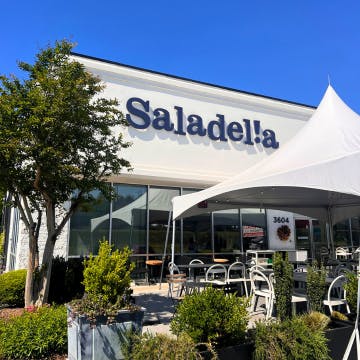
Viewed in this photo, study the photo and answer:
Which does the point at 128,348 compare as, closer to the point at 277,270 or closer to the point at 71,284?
the point at 277,270

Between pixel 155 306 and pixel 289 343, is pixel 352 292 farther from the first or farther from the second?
pixel 155 306

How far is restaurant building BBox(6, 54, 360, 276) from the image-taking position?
35.1 feet

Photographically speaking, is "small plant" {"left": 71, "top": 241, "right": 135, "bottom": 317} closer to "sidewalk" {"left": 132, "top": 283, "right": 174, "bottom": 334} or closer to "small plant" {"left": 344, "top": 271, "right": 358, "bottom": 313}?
"sidewalk" {"left": 132, "top": 283, "right": 174, "bottom": 334}

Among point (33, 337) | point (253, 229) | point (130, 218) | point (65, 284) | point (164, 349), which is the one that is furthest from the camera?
point (253, 229)

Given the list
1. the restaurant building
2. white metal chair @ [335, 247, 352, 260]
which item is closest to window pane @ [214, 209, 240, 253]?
the restaurant building

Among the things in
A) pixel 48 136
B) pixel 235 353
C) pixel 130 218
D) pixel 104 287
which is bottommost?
pixel 235 353

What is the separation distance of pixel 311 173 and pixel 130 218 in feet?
23.9

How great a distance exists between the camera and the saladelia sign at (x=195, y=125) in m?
11.4

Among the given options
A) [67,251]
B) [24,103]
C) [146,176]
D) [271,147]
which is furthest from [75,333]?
[271,147]

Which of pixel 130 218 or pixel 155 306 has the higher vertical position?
pixel 130 218

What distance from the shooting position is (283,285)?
176 inches

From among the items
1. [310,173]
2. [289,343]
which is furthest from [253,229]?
[289,343]

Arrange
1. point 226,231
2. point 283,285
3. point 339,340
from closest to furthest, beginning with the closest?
1. point 339,340
2. point 283,285
3. point 226,231

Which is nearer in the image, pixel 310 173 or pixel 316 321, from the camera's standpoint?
pixel 316 321
